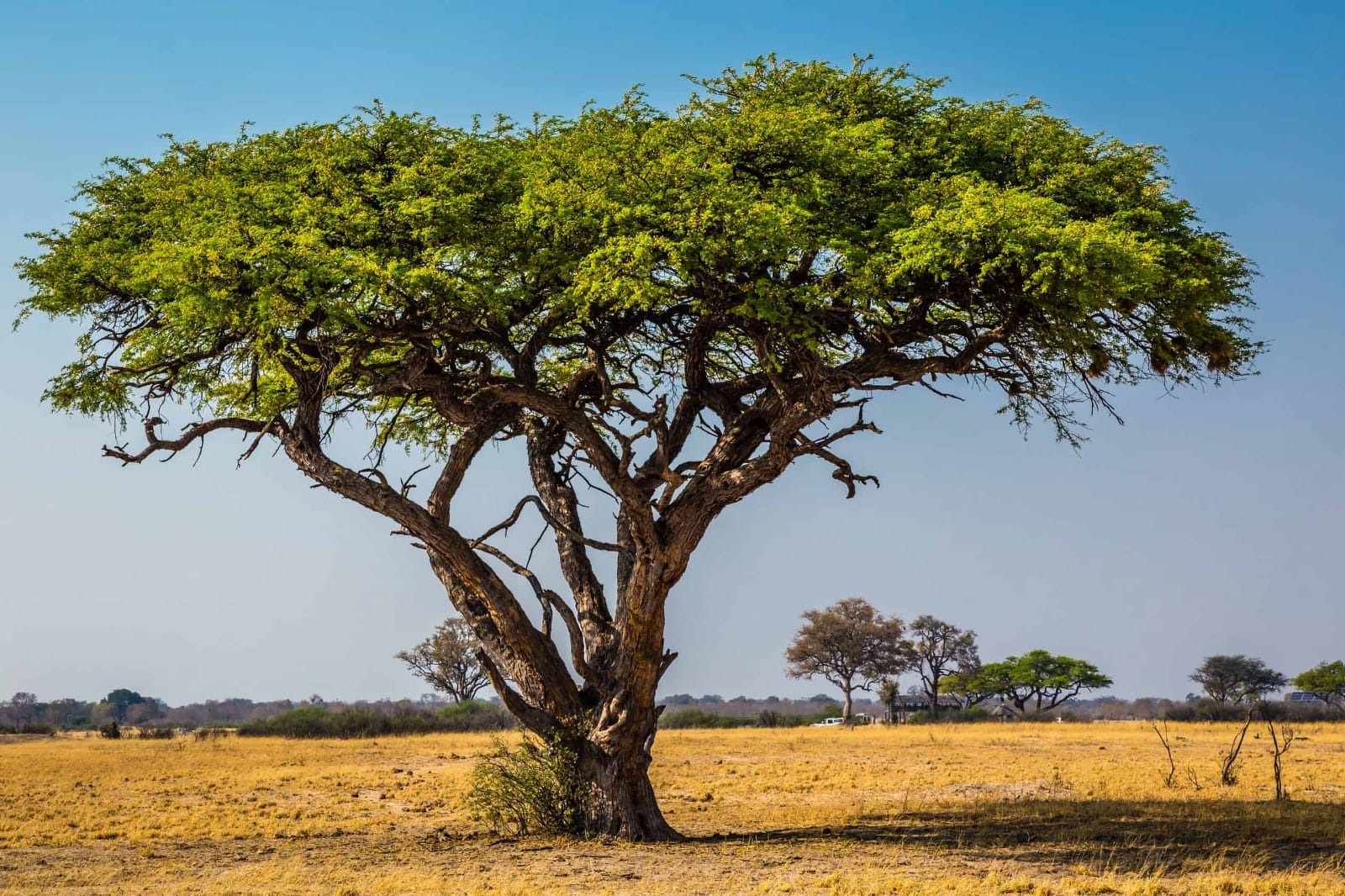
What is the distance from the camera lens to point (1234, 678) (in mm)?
85125

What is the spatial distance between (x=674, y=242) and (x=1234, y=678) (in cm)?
8384

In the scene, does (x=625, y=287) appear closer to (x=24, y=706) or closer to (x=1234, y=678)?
(x=1234, y=678)

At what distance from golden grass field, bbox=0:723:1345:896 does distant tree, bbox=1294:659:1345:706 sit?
140ft

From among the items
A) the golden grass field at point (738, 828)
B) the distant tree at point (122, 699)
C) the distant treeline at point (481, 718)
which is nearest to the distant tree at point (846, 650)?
the distant treeline at point (481, 718)

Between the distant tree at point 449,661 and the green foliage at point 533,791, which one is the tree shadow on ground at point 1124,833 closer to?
the green foliage at point 533,791

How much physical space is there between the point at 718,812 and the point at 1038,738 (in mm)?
25478

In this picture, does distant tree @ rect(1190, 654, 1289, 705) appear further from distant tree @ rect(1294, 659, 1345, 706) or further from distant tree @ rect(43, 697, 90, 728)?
distant tree @ rect(43, 697, 90, 728)

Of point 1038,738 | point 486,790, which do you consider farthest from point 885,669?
point 486,790

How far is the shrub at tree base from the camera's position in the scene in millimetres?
48750

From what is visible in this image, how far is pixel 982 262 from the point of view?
1296 cm

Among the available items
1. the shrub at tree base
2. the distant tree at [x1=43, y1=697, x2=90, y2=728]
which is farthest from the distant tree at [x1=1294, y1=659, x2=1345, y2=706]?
the distant tree at [x1=43, y1=697, x2=90, y2=728]

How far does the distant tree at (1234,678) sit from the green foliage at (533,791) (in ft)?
253

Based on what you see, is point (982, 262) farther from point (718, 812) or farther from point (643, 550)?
point (718, 812)

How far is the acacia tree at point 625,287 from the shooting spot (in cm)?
1348
